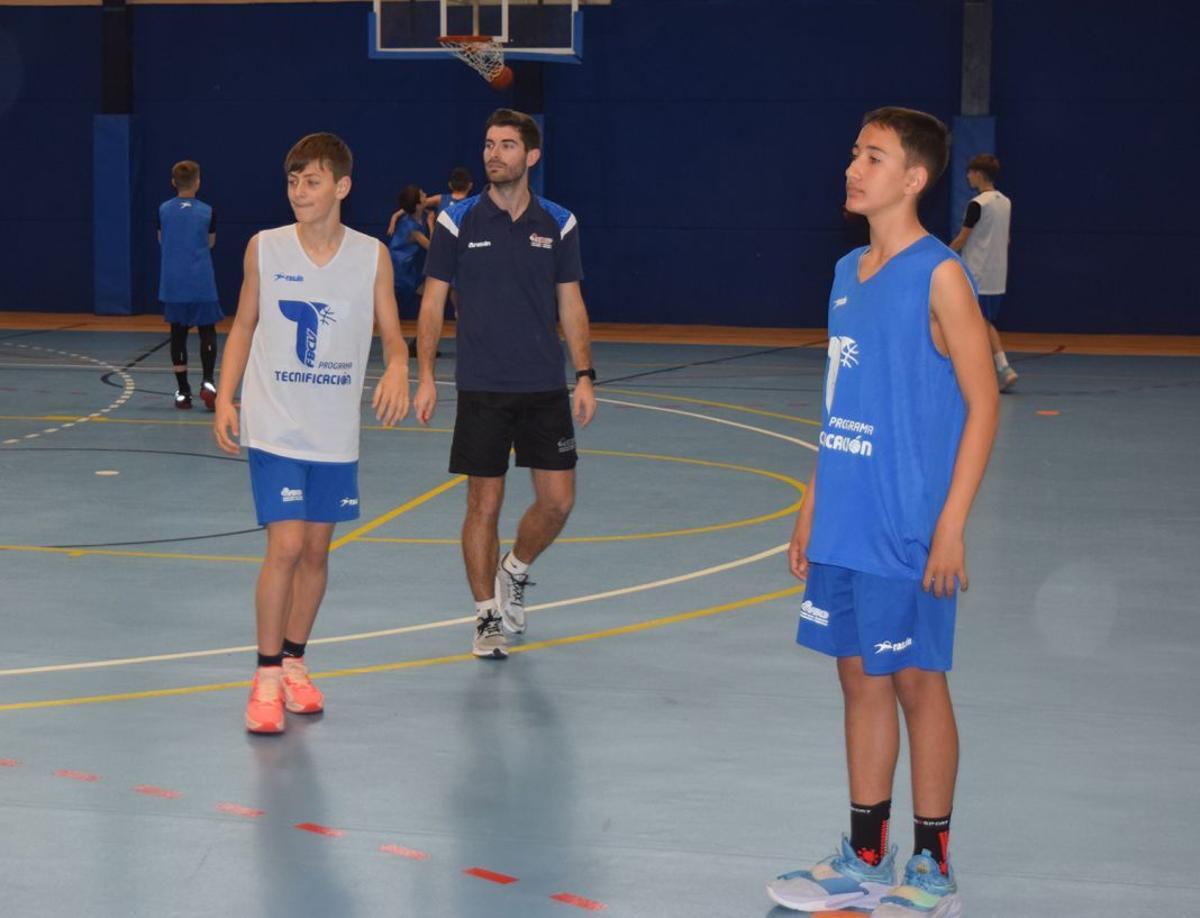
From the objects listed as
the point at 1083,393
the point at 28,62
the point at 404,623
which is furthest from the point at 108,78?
the point at 404,623

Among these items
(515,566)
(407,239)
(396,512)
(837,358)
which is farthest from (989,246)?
(837,358)

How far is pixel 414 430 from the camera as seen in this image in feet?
41.3

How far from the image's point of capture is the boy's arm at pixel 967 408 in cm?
393

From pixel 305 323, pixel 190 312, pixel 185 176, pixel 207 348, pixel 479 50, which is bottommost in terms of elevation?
pixel 207 348

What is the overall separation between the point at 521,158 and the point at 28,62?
692 inches

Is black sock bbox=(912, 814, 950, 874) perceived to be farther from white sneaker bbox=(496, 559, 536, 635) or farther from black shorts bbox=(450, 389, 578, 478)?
white sneaker bbox=(496, 559, 536, 635)

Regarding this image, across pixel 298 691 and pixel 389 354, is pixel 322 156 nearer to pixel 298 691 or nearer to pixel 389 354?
pixel 389 354

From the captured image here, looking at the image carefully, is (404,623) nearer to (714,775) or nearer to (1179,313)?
(714,775)

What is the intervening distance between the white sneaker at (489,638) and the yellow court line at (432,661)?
5 cm

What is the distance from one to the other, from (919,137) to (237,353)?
2.38m

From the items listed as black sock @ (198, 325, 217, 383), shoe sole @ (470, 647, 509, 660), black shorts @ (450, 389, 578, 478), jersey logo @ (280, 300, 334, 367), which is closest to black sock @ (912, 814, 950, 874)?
jersey logo @ (280, 300, 334, 367)

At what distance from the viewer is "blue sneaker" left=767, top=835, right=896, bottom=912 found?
13.5ft

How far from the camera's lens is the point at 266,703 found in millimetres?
5504

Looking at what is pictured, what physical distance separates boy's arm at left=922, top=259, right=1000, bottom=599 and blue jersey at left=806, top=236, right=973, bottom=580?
5 centimetres
